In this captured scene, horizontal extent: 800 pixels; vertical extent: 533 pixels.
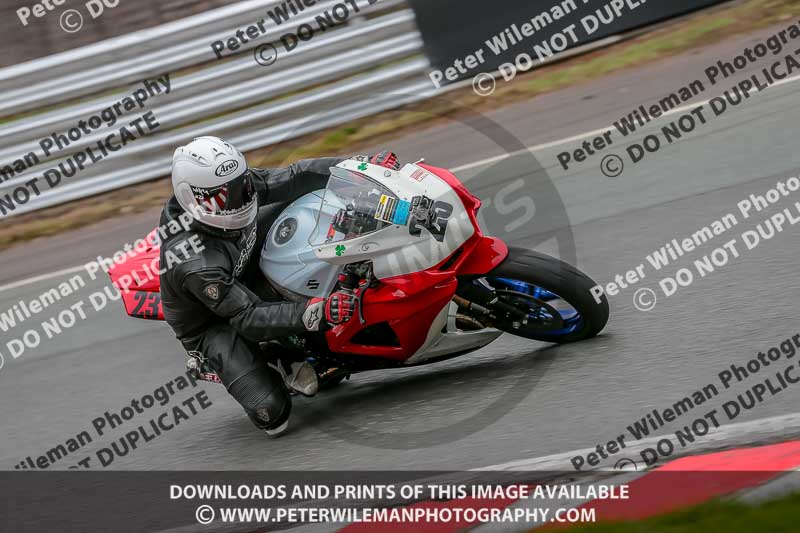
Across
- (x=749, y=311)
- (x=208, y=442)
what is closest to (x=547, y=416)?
(x=749, y=311)

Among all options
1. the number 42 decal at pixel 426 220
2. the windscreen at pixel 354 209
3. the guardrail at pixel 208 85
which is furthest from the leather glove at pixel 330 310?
the guardrail at pixel 208 85

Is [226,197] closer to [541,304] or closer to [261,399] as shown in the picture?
[261,399]

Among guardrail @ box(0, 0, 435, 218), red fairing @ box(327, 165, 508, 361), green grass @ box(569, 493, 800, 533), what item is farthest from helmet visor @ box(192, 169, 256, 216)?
guardrail @ box(0, 0, 435, 218)

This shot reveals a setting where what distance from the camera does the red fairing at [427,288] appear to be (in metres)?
4.64

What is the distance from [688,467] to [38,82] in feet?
24.7

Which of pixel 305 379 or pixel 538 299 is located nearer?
pixel 538 299

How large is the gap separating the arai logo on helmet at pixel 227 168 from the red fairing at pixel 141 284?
90 cm

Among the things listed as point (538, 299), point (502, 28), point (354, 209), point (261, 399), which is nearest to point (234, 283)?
point (261, 399)

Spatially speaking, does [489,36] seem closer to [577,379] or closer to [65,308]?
[65,308]

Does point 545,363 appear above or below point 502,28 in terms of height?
below

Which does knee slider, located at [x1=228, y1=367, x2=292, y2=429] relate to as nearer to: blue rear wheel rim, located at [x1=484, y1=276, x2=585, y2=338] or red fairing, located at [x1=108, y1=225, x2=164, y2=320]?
red fairing, located at [x1=108, y1=225, x2=164, y2=320]

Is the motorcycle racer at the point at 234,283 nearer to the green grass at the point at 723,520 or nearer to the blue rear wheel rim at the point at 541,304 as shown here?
the blue rear wheel rim at the point at 541,304

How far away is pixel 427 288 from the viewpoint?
15.3 feet

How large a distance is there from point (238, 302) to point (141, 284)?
87 cm
